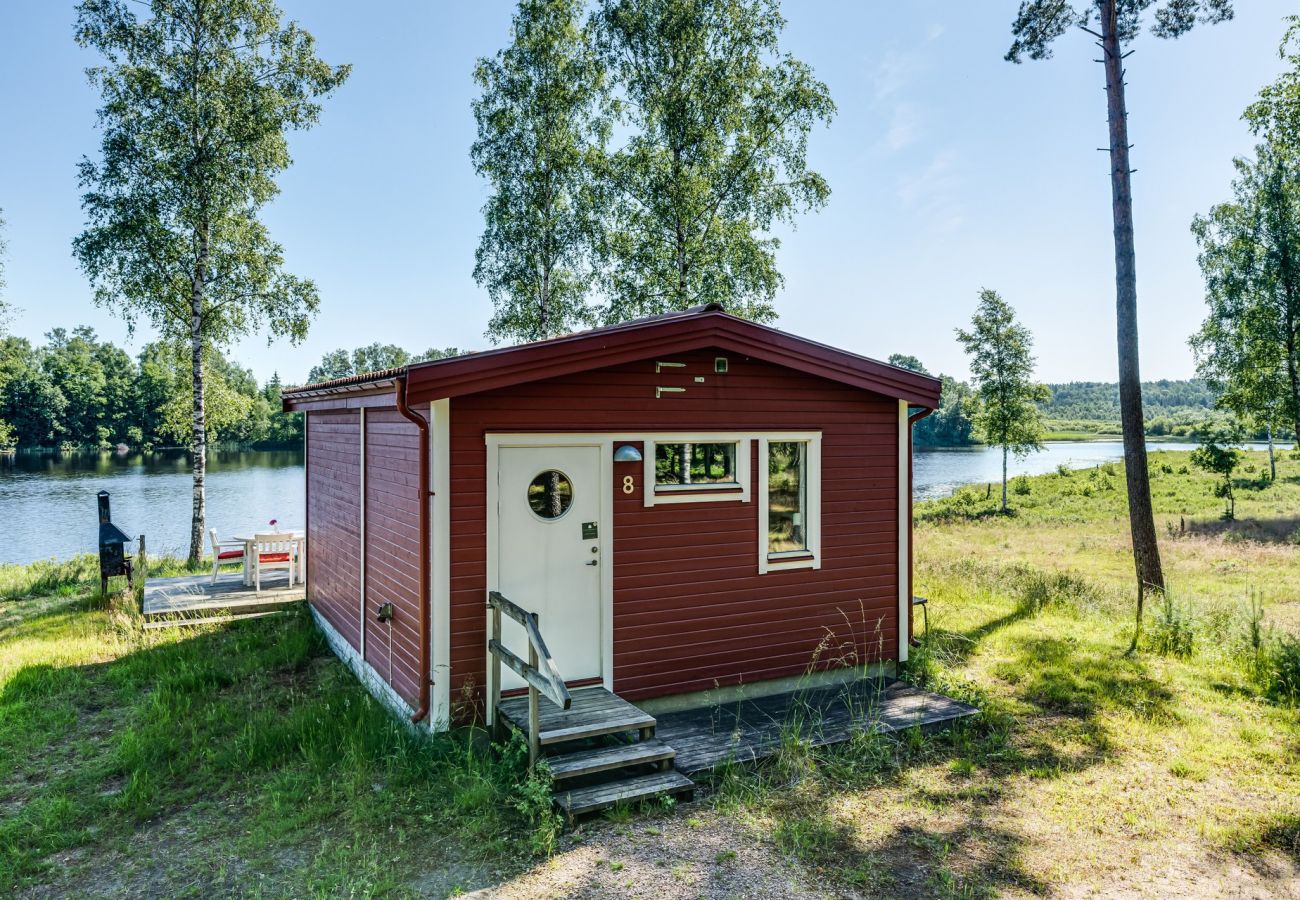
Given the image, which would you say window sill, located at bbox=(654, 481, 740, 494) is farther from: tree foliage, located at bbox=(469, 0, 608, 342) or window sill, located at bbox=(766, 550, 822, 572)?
tree foliage, located at bbox=(469, 0, 608, 342)

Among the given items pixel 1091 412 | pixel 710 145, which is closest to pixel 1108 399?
pixel 1091 412

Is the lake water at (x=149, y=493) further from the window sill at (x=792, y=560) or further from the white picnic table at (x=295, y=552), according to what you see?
the window sill at (x=792, y=560)

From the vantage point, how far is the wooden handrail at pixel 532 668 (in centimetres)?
386

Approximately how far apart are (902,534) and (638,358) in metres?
2.89

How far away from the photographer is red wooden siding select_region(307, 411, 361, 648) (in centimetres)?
675

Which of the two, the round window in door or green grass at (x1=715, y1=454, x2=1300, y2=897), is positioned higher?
the round window in door

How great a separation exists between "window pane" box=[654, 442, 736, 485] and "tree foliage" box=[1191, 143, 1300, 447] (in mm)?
18550

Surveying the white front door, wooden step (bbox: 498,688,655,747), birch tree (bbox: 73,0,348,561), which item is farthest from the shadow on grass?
birch tree (bbox: 73,0,348,561)

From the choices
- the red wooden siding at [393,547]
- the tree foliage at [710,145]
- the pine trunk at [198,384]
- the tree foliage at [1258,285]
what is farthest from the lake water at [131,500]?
the tree foliage at [1258,285]

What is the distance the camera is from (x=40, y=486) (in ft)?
97.7

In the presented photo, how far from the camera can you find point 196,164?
12000 millimetres

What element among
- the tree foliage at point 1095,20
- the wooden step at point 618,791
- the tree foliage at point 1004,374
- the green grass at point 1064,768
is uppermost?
the tree foliage at point 1095,20

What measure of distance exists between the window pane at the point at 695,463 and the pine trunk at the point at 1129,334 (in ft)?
19.3

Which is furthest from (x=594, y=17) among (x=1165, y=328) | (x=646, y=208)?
(x=1165, y=328)
